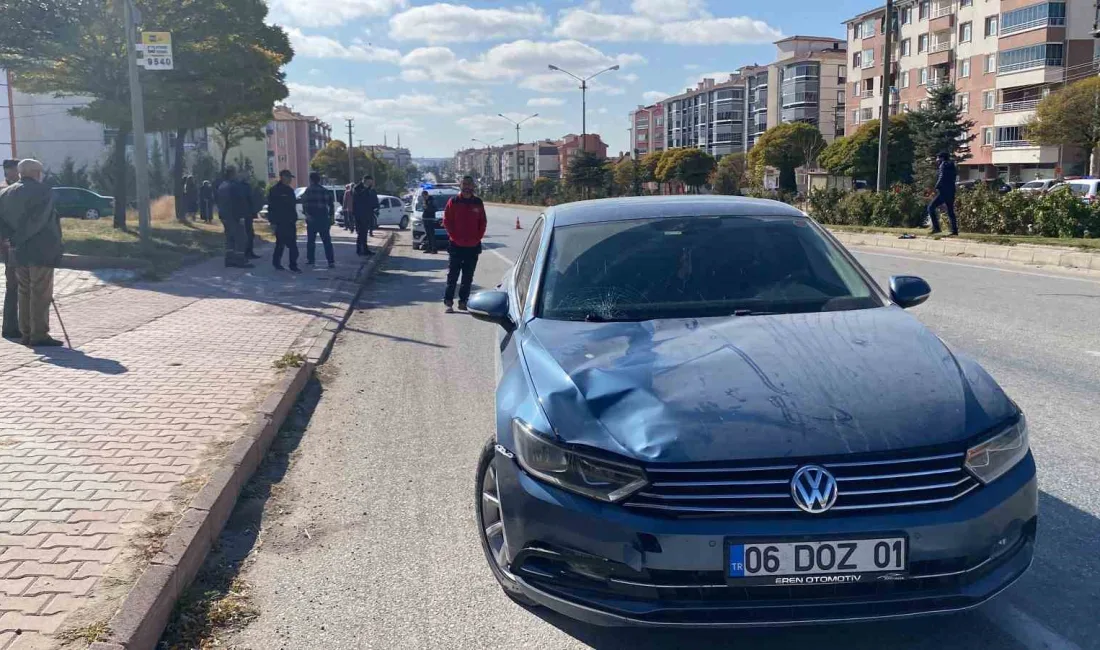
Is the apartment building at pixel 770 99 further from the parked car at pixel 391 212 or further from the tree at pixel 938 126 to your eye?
the parked car at pixel 391 212

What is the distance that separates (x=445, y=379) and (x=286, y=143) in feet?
464

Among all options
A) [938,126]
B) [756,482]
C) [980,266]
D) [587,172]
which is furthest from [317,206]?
[587,172]

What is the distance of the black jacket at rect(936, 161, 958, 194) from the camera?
20.7 meters

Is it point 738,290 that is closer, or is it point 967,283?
point 738,290

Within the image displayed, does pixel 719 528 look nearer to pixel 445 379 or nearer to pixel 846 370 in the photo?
pixel 846 370

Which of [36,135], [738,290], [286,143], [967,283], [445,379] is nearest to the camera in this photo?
[738,290]

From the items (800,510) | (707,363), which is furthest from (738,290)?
(800,510)

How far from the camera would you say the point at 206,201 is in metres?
36.2

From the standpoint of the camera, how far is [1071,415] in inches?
256

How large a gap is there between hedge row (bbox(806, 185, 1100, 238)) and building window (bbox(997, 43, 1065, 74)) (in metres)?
41.5

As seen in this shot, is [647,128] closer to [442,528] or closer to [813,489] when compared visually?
[442,528]

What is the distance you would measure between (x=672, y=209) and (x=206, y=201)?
112ft

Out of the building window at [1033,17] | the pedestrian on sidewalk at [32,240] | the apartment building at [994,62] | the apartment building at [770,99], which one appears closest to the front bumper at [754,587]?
the pedestrian on sidewalk at [32,240]

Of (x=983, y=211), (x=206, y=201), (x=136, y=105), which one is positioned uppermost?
(x=136, y=105)
